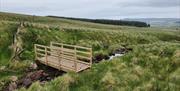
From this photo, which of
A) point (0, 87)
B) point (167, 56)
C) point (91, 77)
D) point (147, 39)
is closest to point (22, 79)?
point (0, 87)

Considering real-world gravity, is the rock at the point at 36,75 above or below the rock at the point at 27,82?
above

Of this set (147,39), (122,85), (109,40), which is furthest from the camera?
(147,39)

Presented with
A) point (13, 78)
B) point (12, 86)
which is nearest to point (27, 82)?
point (12, 86)

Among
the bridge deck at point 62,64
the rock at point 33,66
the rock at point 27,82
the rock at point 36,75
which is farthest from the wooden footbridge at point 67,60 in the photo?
the rock at point 27,82

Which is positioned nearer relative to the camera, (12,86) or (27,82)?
(27,82)

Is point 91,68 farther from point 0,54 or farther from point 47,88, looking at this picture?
point 0,54

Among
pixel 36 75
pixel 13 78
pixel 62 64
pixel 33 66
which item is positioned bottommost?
pixel 13 78

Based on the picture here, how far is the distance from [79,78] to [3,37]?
18757mm

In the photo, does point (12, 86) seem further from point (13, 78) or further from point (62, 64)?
point (62, 64)

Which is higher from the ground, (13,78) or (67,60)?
(67,60)

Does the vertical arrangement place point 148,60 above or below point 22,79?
above

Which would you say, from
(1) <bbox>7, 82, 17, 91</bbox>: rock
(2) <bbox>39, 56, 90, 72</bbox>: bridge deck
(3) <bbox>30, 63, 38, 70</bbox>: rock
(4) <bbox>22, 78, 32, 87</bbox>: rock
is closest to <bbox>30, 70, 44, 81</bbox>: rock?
(4) <bbox>22, 78, 32, 87</bbox>: rock

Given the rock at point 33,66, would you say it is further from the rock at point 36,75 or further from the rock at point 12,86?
the rock at point 12,86

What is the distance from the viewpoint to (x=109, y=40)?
4719cm
